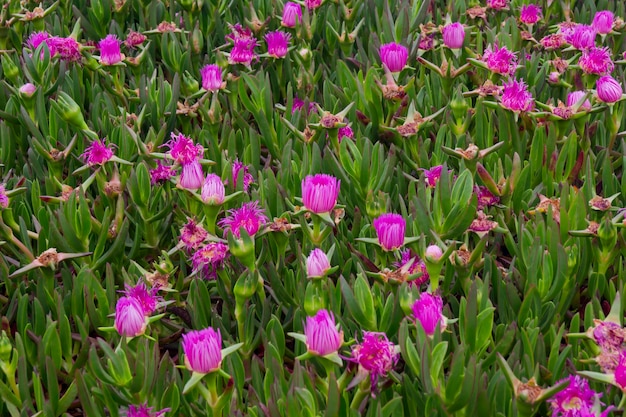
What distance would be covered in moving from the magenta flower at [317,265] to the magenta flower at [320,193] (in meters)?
0.10

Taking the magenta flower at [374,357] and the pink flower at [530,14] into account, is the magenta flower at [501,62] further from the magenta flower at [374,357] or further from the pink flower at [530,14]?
the magenta flower at [374,357]

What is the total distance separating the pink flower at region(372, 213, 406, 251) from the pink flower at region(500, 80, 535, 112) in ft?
1.74

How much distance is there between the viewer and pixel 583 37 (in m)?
1.96

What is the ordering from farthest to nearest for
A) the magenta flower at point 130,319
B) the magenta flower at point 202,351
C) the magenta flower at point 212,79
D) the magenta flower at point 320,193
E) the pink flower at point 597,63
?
the magenta flower at point 212,79
the pink flower at point 597,63
the magenta flower at point 320,193
the magenta flower at point 130,319
the magenta flower at point 202,351

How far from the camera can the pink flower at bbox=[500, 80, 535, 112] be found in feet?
5.59

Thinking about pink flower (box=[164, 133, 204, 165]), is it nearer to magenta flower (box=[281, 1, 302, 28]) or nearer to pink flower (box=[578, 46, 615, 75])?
magenta flower (box=[281, 1, 302, 28])

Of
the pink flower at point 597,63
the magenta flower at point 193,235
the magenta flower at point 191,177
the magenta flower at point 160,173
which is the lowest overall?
the magenta flower at point 160,173

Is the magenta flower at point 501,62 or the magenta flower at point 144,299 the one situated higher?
the magenta flower at point 501,62

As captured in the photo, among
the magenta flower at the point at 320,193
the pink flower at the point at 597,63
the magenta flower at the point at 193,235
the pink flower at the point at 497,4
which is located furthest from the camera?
the pink flower at the point at 497,4

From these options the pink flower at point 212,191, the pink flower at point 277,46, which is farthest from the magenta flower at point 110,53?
the pink flower at point 212,191

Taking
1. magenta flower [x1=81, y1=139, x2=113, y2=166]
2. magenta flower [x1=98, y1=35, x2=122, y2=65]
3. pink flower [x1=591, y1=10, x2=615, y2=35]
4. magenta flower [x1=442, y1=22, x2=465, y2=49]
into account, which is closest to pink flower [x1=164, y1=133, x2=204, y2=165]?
magenta flower [x1=81, y1=139, x2=113, y2=166]

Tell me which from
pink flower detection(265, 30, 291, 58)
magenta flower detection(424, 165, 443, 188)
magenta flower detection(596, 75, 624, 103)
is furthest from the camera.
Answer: pink flower detection(265, 30, 291, 58)

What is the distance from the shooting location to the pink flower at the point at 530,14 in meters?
2.25

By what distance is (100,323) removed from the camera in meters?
1.36
